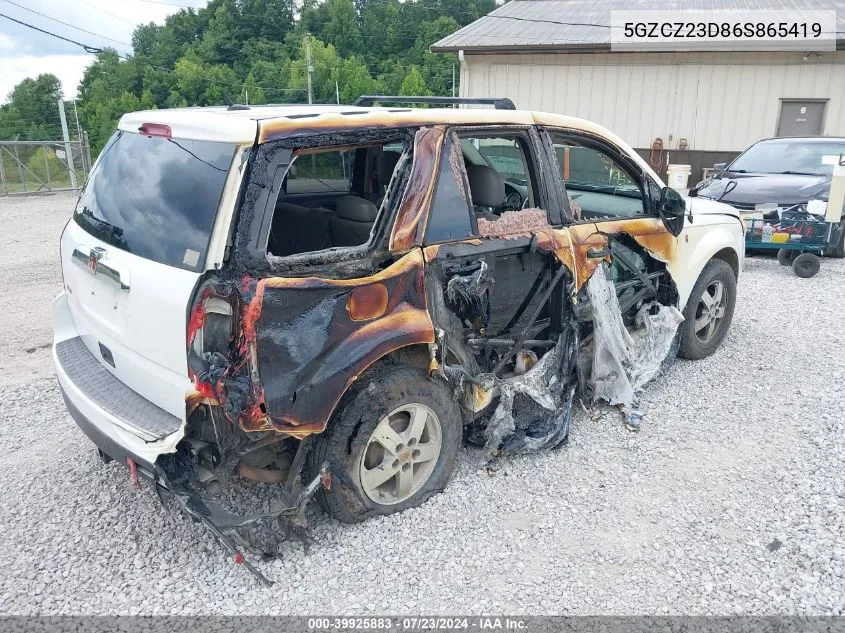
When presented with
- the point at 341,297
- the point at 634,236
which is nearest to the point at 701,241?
the point at 634,236

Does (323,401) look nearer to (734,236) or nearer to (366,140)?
(366,140)

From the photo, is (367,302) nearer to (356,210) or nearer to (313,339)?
(313,339)

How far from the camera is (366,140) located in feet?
9.75

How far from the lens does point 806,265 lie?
8.03 metres

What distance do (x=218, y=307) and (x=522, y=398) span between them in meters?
2.07

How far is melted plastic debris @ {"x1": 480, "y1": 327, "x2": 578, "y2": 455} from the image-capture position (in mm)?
3635

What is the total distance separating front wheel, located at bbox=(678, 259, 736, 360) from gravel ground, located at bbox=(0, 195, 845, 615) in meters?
0.84

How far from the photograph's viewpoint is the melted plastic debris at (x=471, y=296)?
10.6ft

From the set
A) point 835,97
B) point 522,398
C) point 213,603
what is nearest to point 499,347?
point 522,398

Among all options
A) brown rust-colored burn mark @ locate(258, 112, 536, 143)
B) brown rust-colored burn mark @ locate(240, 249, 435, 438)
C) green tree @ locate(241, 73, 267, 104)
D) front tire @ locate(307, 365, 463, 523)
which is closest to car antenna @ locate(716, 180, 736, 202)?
brown rust-colored burn mark @ locate(258, 112, 536, 143)

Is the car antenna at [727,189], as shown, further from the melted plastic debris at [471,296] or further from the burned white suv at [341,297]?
the melted plastic debris at [471,296]

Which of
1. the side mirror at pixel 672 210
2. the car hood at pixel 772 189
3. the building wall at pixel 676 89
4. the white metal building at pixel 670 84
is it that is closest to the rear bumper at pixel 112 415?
the side mirror at pixel 672 210

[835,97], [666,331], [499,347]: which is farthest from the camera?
[835,97]

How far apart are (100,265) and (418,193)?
1.48 meters
